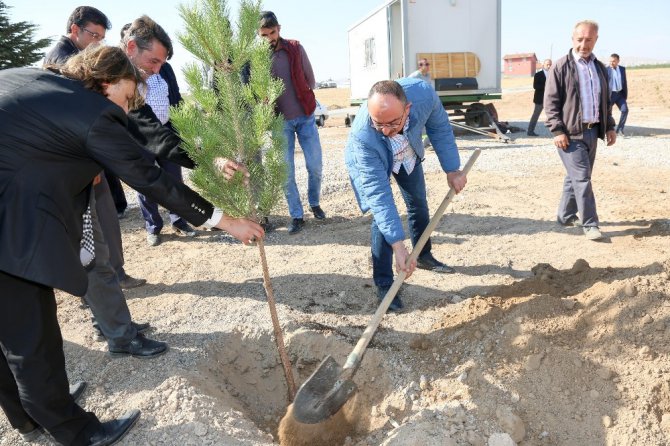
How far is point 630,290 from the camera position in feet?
9.39

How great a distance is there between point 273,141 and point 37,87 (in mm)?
1128

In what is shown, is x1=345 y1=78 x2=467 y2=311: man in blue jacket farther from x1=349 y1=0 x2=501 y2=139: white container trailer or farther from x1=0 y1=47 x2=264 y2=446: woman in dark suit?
x1=349 y1=0 x2=501 y2=139: white container trailer

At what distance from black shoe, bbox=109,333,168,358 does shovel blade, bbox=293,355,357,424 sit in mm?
1017

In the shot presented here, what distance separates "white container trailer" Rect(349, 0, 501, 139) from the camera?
10234mm

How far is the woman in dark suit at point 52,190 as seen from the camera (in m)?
1.84

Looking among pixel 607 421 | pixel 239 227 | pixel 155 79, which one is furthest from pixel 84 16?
pixel 607 421

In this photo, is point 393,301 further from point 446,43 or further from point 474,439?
point 446,43

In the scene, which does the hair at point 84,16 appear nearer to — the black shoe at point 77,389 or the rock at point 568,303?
the black shoe at point 77,389

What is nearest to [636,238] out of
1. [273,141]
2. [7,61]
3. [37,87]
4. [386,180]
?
[386,180]

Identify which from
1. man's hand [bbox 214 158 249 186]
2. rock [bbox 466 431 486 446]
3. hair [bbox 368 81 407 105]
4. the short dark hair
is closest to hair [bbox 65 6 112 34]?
the short dark hair

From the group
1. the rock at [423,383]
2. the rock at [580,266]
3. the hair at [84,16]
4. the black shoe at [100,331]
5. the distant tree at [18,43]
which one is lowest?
the rock at [423,383]

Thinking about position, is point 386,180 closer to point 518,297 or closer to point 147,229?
point 518,297

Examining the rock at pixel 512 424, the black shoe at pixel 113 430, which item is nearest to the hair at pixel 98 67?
the black shoe at pixel 113 430

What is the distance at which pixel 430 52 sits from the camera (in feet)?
34.0
